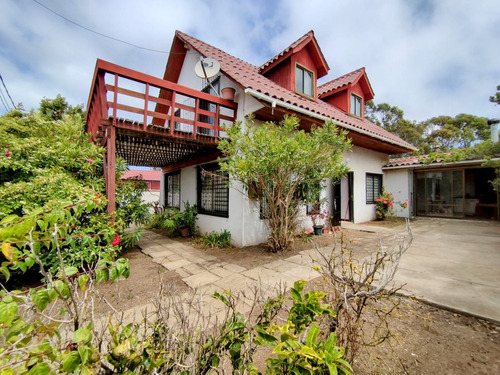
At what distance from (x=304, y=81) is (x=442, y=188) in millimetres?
9477

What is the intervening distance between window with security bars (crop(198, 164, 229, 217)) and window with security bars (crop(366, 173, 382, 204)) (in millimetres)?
7278

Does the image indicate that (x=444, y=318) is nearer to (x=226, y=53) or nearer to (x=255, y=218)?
(x=255, y=218)

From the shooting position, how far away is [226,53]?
9133 mm

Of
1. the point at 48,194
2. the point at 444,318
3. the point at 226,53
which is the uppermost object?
the point at 226,53

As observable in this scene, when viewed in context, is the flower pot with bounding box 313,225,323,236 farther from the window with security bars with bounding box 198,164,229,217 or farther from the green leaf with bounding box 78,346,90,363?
the green leaf with bounding box 78,346,90,363

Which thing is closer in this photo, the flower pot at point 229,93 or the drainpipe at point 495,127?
the flower pot at point 229,93

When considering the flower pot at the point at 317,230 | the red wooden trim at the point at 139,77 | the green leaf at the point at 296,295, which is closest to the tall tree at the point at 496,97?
the flower pot at the point at 317,230

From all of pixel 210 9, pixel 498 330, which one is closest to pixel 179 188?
pixel 210 9

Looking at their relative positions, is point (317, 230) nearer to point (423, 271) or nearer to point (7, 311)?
point (423, 271)

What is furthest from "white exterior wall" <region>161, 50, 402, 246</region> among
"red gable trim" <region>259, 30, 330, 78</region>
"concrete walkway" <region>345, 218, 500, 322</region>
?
"concrete walkway" <region>345, 218, 500, 322</region>

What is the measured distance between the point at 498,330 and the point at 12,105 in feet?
60.2

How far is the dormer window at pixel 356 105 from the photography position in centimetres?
1037

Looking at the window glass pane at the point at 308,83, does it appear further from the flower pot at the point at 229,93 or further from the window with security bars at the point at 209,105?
the flower pot at the point at 229,93

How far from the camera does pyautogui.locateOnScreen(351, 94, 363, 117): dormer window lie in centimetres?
1037
